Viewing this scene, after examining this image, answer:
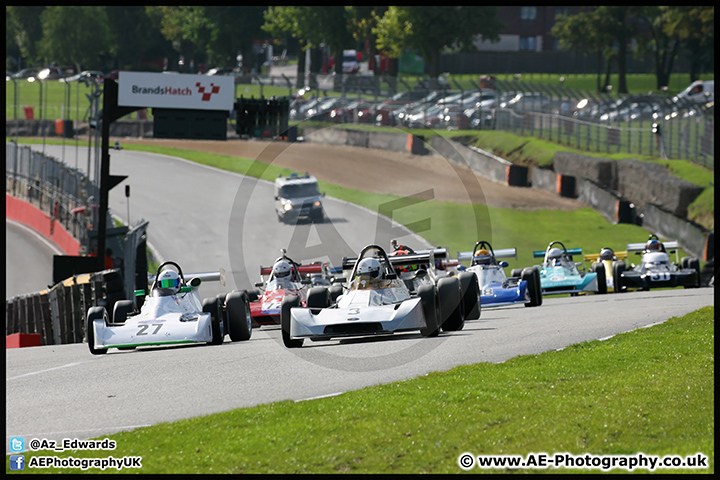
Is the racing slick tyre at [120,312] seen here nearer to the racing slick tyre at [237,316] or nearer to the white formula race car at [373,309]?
the racing slick tyre at [237,316]

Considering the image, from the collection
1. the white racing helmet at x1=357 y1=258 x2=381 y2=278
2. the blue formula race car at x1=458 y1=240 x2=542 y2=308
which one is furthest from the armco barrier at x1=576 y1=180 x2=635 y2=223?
the white racing helmet at x1=357 y1=258 x2=381 y2=278

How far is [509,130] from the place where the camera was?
182 feet

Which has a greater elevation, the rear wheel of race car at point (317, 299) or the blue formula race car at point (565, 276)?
the rear wheel of race car at point (317, 299)

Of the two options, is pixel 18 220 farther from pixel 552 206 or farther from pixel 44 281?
pixel 552 206

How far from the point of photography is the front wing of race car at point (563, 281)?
25344mm

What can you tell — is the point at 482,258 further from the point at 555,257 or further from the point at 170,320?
the point at 170,320

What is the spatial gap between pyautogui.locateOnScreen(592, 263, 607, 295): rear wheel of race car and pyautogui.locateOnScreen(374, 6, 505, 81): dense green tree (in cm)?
5115

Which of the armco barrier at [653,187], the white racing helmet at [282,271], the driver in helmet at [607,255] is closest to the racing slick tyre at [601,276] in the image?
the driver in helmet at [607,255]

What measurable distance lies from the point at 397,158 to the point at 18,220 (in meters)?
20.1

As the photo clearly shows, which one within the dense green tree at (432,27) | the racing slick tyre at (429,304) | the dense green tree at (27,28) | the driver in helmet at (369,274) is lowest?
the racing slick tyre at (429,304)

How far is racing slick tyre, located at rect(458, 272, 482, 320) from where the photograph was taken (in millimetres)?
16797

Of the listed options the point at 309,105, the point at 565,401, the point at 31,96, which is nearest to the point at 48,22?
the point at 31,96

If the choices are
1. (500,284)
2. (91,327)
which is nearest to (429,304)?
(91,327)

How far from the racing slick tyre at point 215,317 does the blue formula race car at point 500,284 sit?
7.63m
